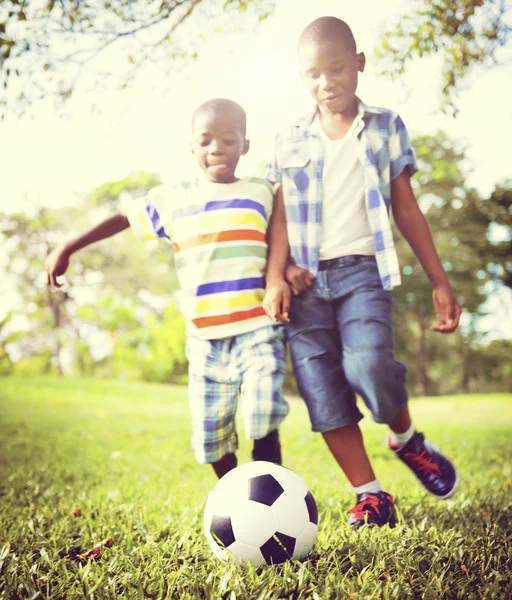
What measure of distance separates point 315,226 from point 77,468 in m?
2.91

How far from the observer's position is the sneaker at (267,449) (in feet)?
8.25

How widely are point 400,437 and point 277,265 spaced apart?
3.36 feet

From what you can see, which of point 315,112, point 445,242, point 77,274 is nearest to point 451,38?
point 315,112

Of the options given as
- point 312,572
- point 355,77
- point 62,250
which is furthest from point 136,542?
point 355,77

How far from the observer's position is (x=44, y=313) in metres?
14.8

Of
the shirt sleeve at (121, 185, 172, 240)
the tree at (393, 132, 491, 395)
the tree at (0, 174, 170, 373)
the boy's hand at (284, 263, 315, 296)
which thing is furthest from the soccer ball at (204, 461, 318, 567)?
the tree at (0, 174, 170, 373)

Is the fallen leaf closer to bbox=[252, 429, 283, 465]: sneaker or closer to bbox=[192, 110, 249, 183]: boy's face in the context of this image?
bbox=[252, 429, 283, 465]: sneaker

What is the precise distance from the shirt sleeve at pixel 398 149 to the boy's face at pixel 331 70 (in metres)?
0.25

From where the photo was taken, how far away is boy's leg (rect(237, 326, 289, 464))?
7.82ft

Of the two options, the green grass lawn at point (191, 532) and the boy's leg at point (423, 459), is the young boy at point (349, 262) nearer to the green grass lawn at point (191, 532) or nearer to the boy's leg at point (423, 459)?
the boy's leg at point (423, 459)

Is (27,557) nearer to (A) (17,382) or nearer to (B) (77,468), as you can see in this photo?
(B) (77,468)

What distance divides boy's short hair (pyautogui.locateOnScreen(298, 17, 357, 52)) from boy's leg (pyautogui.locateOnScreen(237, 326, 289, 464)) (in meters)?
1.27

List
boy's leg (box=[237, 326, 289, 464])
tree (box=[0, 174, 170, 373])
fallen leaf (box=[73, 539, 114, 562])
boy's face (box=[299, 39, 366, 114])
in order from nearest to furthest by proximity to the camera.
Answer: fallen leaf (box=[73, 539, 114, 562]) → boy's leg (box=[237, 326, 289, 464]) → boy's face (box=[299, 39, 366, 114]) → tree (box=[0, 174, 170, 373])

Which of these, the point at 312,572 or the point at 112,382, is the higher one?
the point at 312,572
